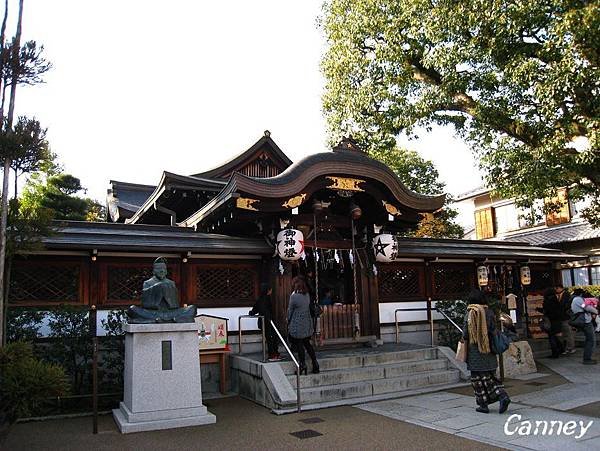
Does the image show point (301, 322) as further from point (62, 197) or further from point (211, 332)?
point (62, 197)

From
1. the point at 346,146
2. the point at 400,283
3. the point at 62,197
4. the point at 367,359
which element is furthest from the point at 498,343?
the point at 62,197

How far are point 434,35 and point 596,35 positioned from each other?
3.79m

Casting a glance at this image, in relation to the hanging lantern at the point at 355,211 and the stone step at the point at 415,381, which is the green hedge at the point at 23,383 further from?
the hanging lantern at the point at 355,211

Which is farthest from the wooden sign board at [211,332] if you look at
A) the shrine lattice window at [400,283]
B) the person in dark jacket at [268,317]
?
the shrine lattice window at [400,283]

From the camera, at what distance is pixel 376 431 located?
690cm

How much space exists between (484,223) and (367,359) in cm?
2081

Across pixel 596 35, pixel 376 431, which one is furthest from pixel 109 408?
pixel 596 35

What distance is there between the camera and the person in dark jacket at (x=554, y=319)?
1309cm

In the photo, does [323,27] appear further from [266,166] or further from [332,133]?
[266,166]

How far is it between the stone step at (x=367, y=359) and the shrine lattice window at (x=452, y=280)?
3.53 m

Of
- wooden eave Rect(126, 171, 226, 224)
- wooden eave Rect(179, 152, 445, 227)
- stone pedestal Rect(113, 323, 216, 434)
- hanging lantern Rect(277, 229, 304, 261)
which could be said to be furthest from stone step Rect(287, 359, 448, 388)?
wooden eave Rect(126, 171, 226, 224)

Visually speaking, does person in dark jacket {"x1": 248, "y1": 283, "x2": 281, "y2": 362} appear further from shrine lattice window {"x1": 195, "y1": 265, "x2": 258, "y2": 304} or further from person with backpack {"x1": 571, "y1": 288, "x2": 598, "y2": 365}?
person with backpack {"x1": 571, "y1": 288, "x2": 598, "y2": 365}

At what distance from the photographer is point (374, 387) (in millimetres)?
9203

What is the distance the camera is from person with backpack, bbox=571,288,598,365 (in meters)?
11.9
